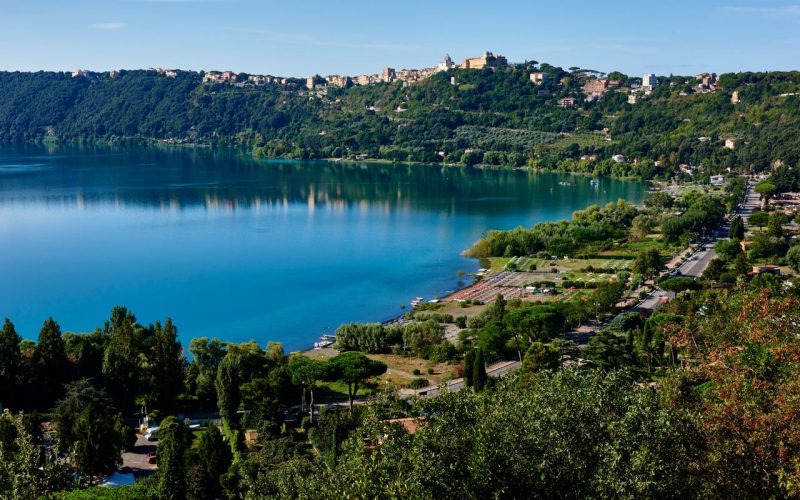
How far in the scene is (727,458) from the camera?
7.06 m

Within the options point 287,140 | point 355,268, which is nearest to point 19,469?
point 355,268

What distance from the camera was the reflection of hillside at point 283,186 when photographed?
175ft

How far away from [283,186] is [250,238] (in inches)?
916

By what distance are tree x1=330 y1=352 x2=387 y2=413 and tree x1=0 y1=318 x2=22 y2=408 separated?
21.5 feet

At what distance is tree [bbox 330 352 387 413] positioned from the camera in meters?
15.7

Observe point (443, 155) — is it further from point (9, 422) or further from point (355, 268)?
point (9, 422)

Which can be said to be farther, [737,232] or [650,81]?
[650,81]

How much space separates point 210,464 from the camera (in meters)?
11.4

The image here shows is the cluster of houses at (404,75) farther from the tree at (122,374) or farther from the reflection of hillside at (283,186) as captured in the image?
the tree at (122,374)

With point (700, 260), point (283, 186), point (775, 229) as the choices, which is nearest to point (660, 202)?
point (775, 229)

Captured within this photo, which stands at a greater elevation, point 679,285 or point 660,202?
point 660,202

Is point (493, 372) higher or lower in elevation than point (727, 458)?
lower

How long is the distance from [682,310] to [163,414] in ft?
46.6

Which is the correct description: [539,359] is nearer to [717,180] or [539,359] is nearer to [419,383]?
[419,383]
